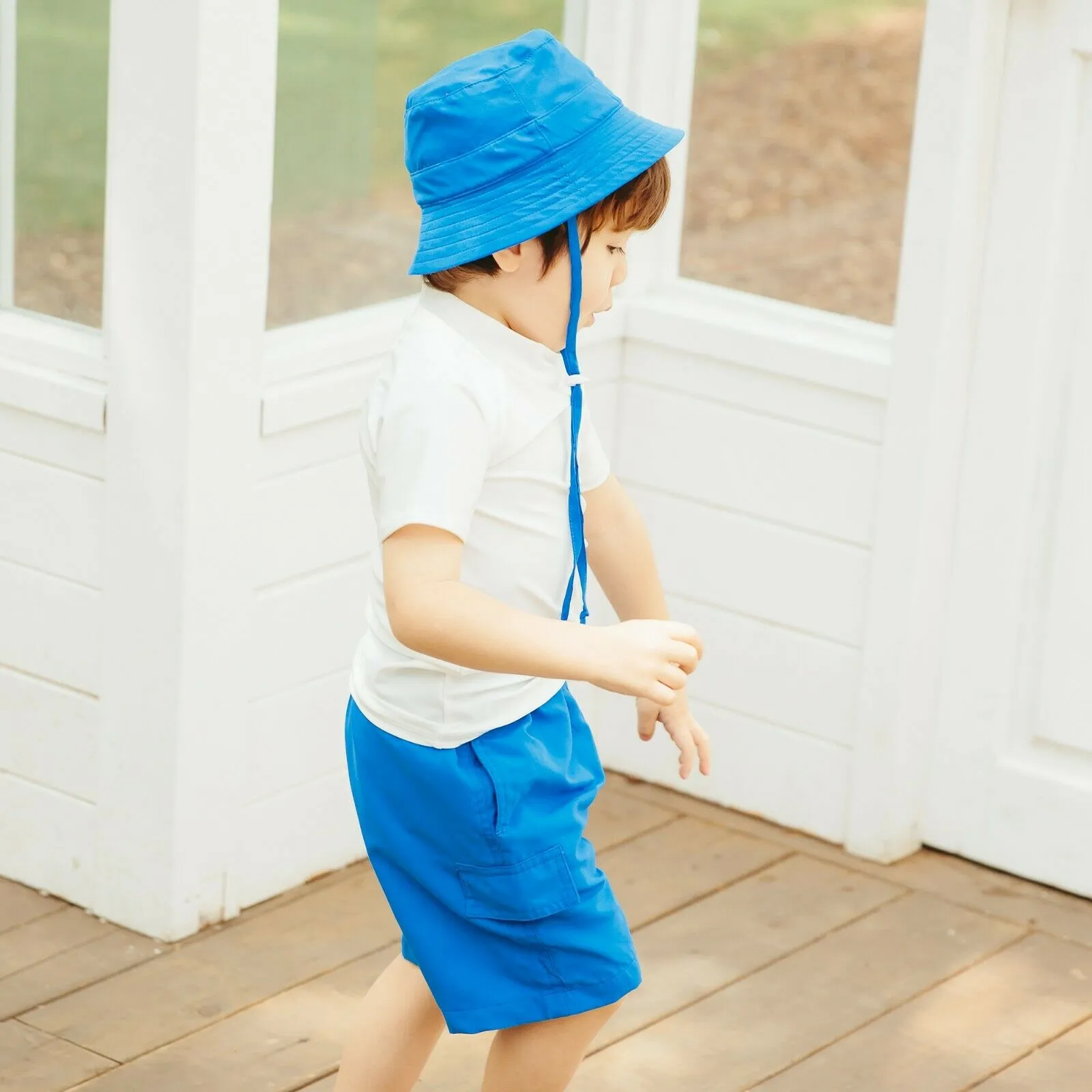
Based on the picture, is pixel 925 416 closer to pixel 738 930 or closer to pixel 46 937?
pixel 738 930

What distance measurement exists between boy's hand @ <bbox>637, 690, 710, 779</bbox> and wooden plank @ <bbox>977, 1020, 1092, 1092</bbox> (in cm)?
78

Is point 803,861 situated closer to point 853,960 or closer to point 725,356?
point 853,960

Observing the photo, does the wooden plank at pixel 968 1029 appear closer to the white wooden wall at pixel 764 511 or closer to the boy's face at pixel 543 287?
the white wooden wall at pixel 764 511

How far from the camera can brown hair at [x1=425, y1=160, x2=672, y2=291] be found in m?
1.72

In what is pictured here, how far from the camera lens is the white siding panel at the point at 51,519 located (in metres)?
2.59

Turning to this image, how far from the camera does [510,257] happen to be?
67.8 inches

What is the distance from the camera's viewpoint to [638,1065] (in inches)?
95.9

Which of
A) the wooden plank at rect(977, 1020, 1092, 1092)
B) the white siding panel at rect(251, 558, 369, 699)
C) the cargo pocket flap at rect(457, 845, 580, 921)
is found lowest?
the wooden plank at rect(977, 1020, 1092, 1092)

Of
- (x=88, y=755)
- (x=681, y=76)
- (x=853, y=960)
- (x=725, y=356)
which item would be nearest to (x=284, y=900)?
(x=88, y=755)

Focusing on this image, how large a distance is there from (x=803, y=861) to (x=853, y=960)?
1.04ft

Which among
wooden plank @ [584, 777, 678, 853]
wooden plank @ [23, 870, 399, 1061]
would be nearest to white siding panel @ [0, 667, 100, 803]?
wooden plank @ [23, 870, 399, 1061]

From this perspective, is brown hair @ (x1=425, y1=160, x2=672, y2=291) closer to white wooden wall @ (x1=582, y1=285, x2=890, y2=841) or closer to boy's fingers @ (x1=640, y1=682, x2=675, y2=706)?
boy's fingers @ (x1=640, y1=682, x2=675, y2=706)

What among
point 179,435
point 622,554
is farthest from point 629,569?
point 179,435

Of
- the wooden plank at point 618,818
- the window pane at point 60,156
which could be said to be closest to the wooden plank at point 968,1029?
the wooden plank at point 618,818
